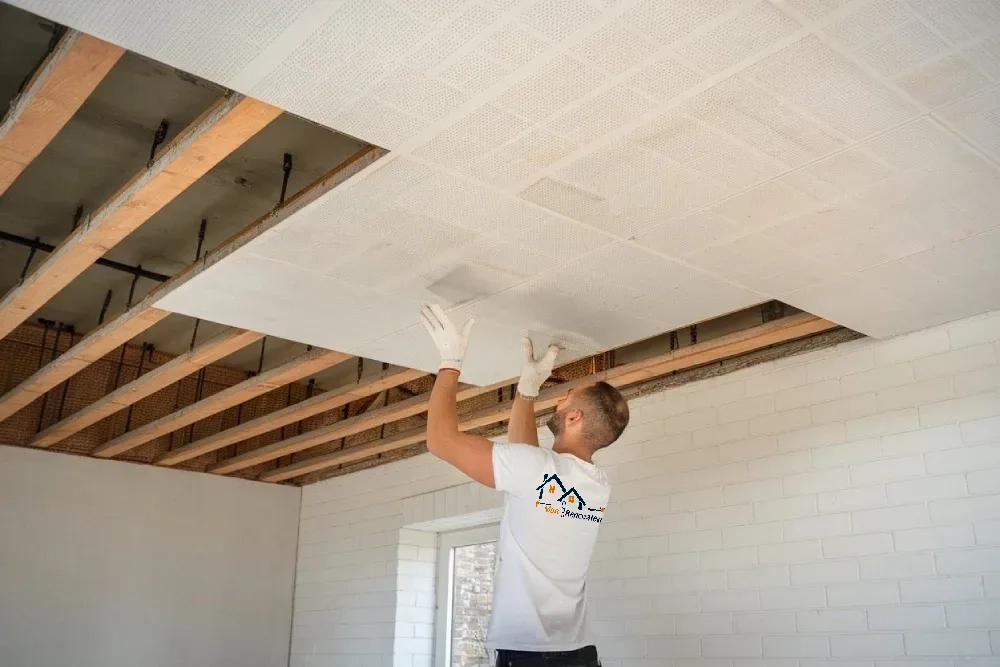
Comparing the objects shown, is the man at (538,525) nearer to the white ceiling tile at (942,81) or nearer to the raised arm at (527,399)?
the raised arm at (527,399)

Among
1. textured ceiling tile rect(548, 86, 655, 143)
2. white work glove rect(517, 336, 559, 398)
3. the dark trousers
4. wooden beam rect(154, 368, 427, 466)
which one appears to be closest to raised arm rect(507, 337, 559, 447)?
white work glove rect(517, 336, 559, 398)

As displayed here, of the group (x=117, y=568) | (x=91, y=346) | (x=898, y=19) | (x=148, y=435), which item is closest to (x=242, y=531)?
(x=117, y=568)

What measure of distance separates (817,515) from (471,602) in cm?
292

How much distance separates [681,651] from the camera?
13.9ft

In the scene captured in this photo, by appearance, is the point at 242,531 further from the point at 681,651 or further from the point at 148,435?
the point at 681,651

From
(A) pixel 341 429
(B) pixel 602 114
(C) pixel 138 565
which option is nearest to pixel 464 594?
(A) pixel 341 429

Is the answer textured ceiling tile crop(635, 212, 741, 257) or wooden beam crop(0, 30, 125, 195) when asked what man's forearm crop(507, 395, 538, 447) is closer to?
textured ceiling tile crop(635, 212, 741, 257)

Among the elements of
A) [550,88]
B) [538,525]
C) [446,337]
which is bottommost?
[538,525]

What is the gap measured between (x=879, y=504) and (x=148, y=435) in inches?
178

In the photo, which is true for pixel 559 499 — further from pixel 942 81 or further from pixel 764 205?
pixel 942 81

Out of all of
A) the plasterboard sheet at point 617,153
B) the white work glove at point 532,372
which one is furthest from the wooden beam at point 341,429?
the plasterboard sheet at point 617,153

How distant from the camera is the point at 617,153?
8.36 ft

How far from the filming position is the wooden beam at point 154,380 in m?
4.24

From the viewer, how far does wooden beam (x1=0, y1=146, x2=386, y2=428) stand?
2808 mm
